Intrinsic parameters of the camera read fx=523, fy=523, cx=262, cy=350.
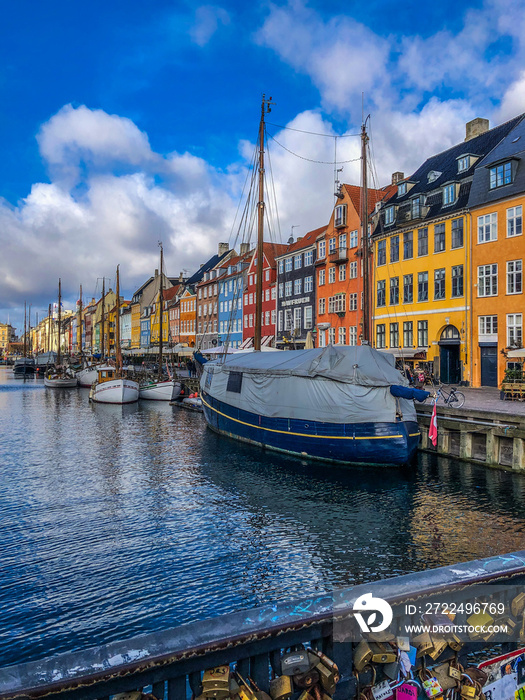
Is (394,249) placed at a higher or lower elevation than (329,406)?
higher

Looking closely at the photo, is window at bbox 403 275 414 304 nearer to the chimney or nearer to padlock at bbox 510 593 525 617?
the chimney

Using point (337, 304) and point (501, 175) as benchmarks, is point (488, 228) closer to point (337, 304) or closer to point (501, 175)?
point (501, 175)

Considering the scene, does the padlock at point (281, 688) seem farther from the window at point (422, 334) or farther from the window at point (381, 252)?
the window at point (381, 252)

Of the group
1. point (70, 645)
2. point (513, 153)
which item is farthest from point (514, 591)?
point (513, 153)

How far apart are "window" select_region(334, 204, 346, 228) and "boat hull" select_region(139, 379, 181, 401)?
68.8 ft

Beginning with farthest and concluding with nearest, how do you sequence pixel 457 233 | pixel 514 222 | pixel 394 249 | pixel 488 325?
pixel 394 249
pixel 457 233
pixel 488 325
pixel 514 222

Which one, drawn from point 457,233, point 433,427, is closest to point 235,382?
point 433,427

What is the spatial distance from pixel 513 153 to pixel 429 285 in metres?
10.2

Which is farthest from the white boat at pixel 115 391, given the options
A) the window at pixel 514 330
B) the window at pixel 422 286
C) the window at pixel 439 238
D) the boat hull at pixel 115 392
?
the window at pixel 514 330

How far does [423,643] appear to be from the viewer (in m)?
3.08

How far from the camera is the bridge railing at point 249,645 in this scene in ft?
7.79

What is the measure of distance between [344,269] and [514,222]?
18.2 metres

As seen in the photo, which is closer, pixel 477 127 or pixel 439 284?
pixel 439 284

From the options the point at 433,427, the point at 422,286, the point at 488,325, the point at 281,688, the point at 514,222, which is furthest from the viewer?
the point at 422,286
